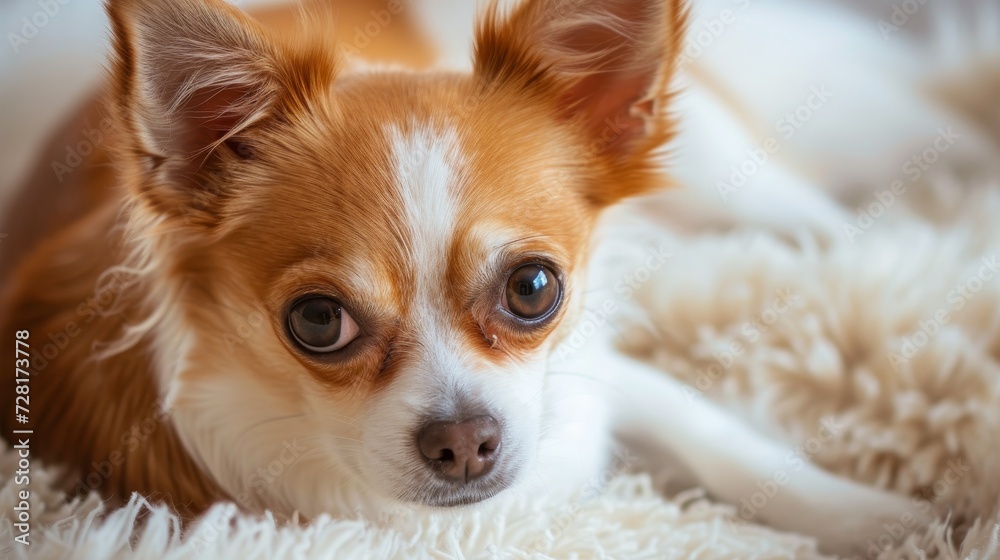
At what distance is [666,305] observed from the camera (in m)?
2.12

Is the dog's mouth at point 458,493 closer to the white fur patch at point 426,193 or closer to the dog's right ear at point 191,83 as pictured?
the white fur patch at point 426,193

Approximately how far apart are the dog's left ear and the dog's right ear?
32 cm

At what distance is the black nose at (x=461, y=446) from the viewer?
1.28 m

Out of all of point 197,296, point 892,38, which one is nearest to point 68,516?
point 197,296

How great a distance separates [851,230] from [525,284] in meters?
1.27

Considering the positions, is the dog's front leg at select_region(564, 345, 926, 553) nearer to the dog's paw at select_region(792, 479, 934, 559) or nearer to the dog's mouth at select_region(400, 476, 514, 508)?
the dog's paw at select_region(792, 479, 934, 559)

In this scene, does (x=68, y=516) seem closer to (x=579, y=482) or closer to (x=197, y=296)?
(x=197, y=296)

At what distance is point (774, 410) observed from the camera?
6.23 feet

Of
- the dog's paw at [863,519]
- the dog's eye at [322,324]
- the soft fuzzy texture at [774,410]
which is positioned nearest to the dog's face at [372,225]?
the dog's eye at [322,324]

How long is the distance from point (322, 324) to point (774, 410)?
1103 millimetres

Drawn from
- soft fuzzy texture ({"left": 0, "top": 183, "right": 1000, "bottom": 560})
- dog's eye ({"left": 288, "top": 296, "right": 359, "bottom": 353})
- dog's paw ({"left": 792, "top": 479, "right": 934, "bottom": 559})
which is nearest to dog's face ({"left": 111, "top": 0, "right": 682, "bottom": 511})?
dog's eye ({"left": 288, "top": 296, "right": 359, "bottom": 353})

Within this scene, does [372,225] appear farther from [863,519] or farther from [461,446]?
[863,519]

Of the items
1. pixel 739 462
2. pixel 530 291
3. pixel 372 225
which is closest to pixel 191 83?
pixel 372 225

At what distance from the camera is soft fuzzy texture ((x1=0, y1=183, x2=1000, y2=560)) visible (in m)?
1.30
